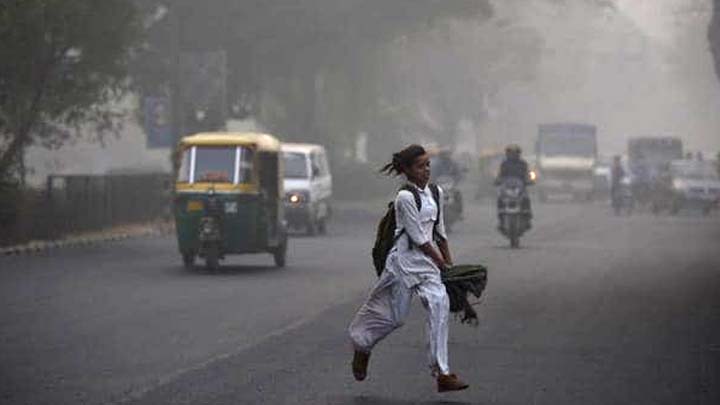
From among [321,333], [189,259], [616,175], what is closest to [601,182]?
[616,175]

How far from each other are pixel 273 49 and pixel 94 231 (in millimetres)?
17181

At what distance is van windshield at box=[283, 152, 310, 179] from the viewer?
127 feet

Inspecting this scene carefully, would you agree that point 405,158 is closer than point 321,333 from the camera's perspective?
Yes

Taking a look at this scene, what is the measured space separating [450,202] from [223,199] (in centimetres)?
1556

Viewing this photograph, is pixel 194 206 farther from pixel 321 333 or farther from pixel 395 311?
pixel 395 311

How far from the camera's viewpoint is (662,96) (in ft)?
581

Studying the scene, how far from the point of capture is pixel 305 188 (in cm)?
3809

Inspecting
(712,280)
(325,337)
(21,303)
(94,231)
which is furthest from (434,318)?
(94,231)

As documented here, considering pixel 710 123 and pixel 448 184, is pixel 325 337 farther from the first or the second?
pixel 710 123

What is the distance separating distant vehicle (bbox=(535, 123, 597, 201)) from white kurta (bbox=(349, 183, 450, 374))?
193ft

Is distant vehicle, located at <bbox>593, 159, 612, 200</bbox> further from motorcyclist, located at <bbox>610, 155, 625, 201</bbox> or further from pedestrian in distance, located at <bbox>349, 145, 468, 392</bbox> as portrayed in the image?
pedestrian in distance, located at <bbox>349, 145, 468, 392</bbox>

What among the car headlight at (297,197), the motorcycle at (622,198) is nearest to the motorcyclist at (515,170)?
the car headlight at (297,197)

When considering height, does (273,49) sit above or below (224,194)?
above

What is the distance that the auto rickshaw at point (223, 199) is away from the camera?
25422mm
